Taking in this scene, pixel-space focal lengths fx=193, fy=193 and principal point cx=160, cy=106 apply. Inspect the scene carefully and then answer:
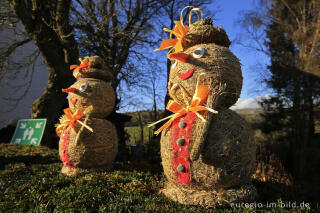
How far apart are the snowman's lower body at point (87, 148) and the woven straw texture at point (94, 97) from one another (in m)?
0.31

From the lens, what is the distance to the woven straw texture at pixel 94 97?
4.53m

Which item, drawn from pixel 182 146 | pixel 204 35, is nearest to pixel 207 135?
pixel 182 146

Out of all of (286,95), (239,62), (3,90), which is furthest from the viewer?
(3,90)

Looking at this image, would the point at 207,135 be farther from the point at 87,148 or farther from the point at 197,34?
the point at 87,148

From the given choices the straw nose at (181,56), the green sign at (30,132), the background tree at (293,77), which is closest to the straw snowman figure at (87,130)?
the straw nose at (181,56)

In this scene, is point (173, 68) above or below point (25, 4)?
below

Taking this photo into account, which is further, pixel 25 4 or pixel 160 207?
pixel 25 4

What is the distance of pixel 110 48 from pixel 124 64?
1.33m

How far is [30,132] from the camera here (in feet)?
27.3

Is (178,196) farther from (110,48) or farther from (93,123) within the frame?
(110,48)

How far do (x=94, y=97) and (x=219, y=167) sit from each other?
3.28 m

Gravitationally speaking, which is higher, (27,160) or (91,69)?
(91,69)

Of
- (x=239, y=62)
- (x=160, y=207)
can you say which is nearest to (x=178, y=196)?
(x=160, y=207)

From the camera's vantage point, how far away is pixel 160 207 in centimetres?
247
